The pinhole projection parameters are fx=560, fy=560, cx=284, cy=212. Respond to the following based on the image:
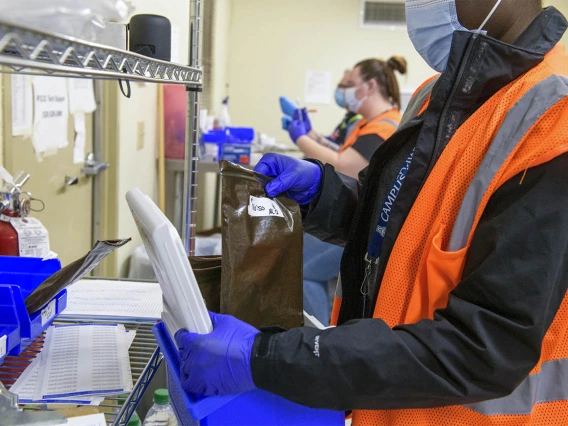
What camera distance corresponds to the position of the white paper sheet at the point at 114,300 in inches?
47.8

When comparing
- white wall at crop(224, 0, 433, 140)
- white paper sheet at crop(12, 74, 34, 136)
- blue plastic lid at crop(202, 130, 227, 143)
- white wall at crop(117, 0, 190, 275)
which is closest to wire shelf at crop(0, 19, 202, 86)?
white paper sheet at crop(12, 74, 34, 136)

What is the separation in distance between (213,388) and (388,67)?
8.58ft


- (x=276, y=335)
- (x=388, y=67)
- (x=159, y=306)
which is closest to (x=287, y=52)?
(x=388, y=67)

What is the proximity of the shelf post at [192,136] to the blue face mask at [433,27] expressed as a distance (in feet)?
1.58

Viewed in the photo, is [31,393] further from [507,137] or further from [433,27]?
[433,27]

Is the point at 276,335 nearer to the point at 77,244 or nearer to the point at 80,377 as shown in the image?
the point at 80,377

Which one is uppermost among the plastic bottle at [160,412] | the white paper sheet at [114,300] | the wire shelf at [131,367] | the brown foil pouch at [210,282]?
the brown foil pouch at [210,282]

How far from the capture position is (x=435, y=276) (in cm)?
90

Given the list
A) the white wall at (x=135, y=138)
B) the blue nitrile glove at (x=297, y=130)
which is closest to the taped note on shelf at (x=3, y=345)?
the white wall at (x=135, y=138)

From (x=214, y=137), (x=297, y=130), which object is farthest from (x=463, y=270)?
(x=214, y=137)

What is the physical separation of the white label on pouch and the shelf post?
341 mm

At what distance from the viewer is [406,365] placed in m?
0.78

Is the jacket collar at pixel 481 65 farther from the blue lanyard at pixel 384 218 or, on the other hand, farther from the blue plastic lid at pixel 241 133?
the blue plastic lid at pixel 241 133

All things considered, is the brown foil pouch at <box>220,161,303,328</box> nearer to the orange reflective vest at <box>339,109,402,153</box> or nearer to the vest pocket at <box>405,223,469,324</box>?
the vest pocket at <box>405,223,469,324</box>
